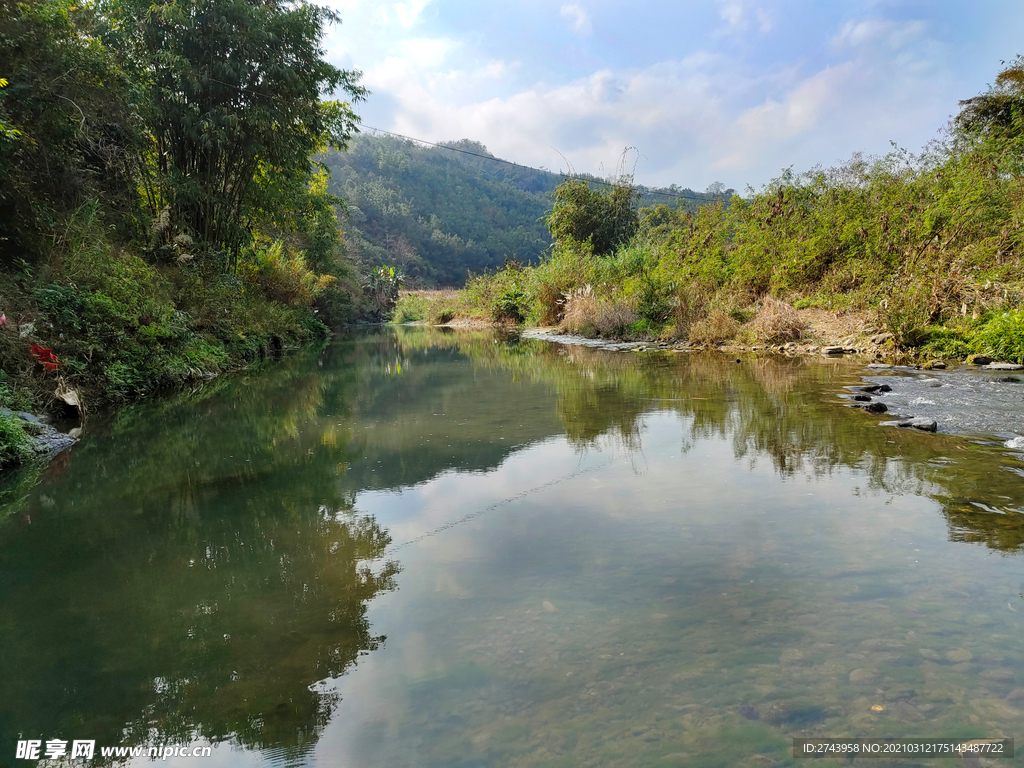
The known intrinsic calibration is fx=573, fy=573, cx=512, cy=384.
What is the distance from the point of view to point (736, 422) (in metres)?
5.33

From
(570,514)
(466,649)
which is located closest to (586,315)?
(570,514)

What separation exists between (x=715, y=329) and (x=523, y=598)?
11.3 meters

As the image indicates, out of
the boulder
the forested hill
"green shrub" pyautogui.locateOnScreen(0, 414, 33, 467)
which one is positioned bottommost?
"green shrub" pyautogui.locateOnScreen(0, 414, 33, 467)

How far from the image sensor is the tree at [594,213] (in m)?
24.9

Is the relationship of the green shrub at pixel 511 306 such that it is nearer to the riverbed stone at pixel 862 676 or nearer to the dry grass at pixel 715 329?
the dry grass at pixel 715 329

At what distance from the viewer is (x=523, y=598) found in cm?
235

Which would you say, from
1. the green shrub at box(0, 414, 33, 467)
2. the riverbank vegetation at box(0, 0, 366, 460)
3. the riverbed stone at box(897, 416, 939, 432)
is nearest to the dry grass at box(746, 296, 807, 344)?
the riverbed stone at box(897, 416, 939, 432)

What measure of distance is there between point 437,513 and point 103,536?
6.13 ft

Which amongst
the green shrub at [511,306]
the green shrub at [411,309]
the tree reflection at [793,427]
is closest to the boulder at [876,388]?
the tree reflection at [793,427]

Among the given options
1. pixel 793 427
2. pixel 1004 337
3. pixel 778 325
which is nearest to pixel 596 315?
pixel 778 325

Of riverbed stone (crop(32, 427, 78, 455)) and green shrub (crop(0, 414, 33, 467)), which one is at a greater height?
green shrub (crop(0, 414, 33, 467))

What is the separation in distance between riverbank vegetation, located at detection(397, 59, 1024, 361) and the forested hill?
39628 mm

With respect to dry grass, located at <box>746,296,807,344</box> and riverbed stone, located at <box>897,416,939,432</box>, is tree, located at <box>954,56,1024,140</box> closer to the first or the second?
dry grass, located at <box>746,296,807,344</box>

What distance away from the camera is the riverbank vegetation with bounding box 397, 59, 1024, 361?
8773 millimetres
